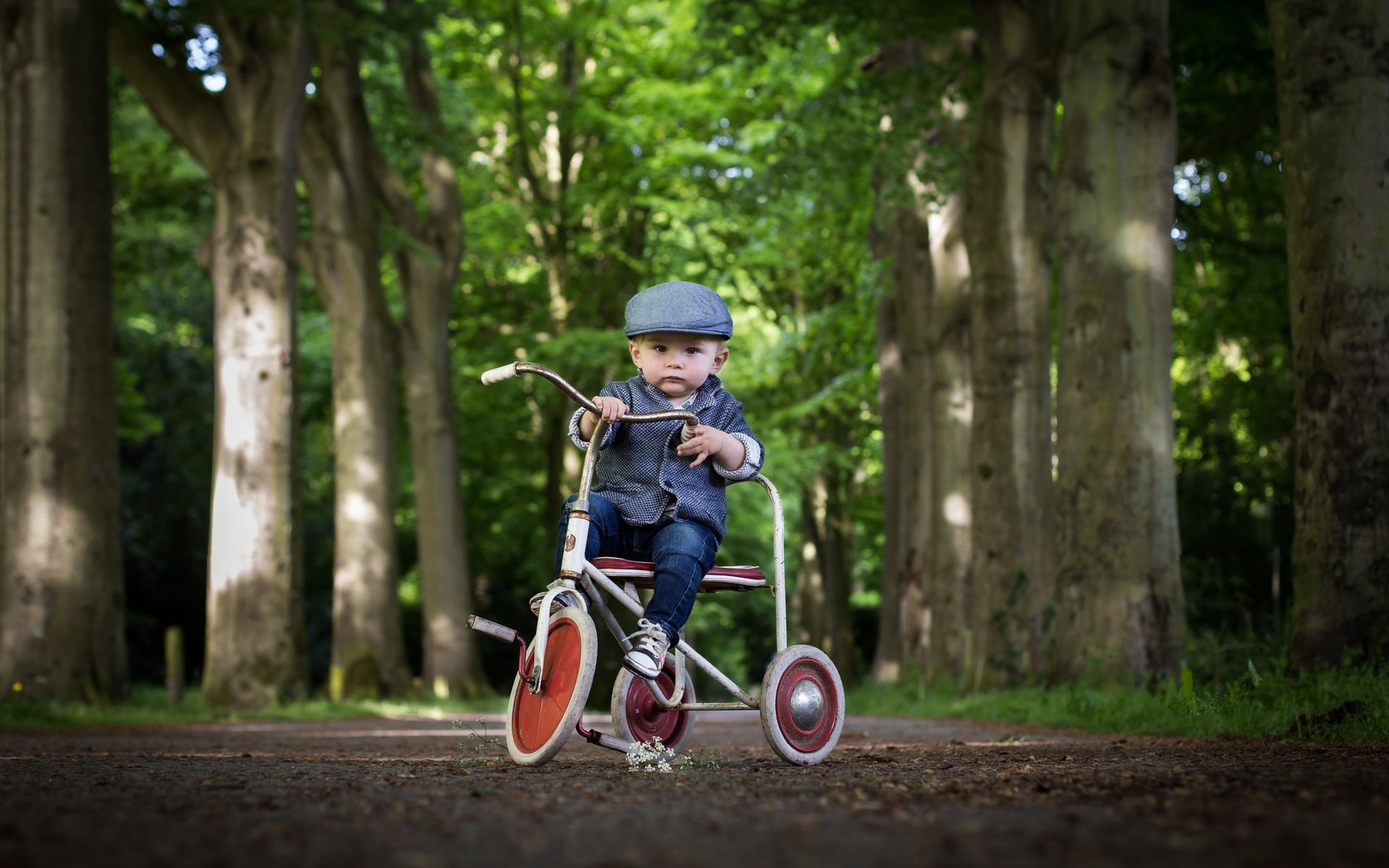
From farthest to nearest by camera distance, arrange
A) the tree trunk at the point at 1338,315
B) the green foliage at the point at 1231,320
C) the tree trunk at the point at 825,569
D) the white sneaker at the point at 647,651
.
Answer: the tree trunk at the point at 825,569
the green foliage at the point at 1231,320
the tree trunk at the point at 1338,315
the white sneaker at the point at 647,651

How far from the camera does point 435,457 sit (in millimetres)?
22094

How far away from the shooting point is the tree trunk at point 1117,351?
1027 cm

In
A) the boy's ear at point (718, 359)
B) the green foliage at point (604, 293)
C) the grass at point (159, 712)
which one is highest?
the green foliage at point (604, 293)

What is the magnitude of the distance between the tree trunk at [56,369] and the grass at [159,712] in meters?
0.41

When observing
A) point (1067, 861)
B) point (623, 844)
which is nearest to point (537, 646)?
point (623, 844)

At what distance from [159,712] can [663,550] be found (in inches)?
329

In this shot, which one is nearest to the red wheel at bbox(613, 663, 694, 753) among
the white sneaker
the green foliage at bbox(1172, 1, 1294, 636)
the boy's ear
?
the white sneaker

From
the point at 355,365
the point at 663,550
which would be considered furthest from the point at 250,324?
the point at 663,550

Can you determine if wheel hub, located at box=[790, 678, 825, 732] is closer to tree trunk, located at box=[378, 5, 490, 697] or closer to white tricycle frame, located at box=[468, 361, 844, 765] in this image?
white tricycle frame, located at box=[468, 361, 844, 765]

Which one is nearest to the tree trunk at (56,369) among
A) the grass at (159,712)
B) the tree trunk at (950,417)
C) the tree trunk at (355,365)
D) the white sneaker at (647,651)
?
the grass at (159,712)

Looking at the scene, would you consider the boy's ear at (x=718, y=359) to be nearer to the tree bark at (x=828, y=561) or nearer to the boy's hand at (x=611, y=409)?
the boy's hand at (x=611, y=409)

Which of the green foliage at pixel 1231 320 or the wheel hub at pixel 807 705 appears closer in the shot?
the wheel hub at pixel 807 705

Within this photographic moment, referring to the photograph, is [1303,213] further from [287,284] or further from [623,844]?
[287,284]

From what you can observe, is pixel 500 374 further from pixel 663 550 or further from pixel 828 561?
pixel 828 561
